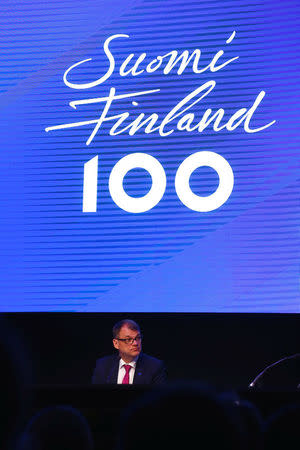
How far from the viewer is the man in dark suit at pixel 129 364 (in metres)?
4.24

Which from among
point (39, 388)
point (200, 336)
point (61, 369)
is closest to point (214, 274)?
point (200, 336)

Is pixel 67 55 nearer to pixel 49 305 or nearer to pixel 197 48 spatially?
pixel 197 48

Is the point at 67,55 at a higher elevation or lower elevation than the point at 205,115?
higher

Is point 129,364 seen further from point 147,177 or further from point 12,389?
point 12,389

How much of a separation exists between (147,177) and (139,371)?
3.87 ft

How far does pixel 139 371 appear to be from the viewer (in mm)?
4277

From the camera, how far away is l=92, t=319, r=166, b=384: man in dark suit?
4.24m

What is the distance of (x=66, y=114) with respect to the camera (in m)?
4.60

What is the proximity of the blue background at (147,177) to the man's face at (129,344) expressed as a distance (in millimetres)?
209

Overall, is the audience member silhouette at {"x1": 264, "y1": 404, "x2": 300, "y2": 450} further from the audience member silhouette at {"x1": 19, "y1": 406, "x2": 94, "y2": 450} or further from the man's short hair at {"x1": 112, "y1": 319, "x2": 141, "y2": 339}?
the man's short hair at {"x1": 112, "y1": 319, "x2": 141, "y2": 339}

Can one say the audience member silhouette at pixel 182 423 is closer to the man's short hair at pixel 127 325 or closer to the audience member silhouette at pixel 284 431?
the audience member silhouette at pixel 284 431

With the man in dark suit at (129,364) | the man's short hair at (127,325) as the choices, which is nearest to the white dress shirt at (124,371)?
the man in dark suit at (129,364)

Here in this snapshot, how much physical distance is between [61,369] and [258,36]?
255 cm

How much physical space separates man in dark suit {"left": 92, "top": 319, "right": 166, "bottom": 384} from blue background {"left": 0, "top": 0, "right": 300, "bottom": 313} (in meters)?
0.21
